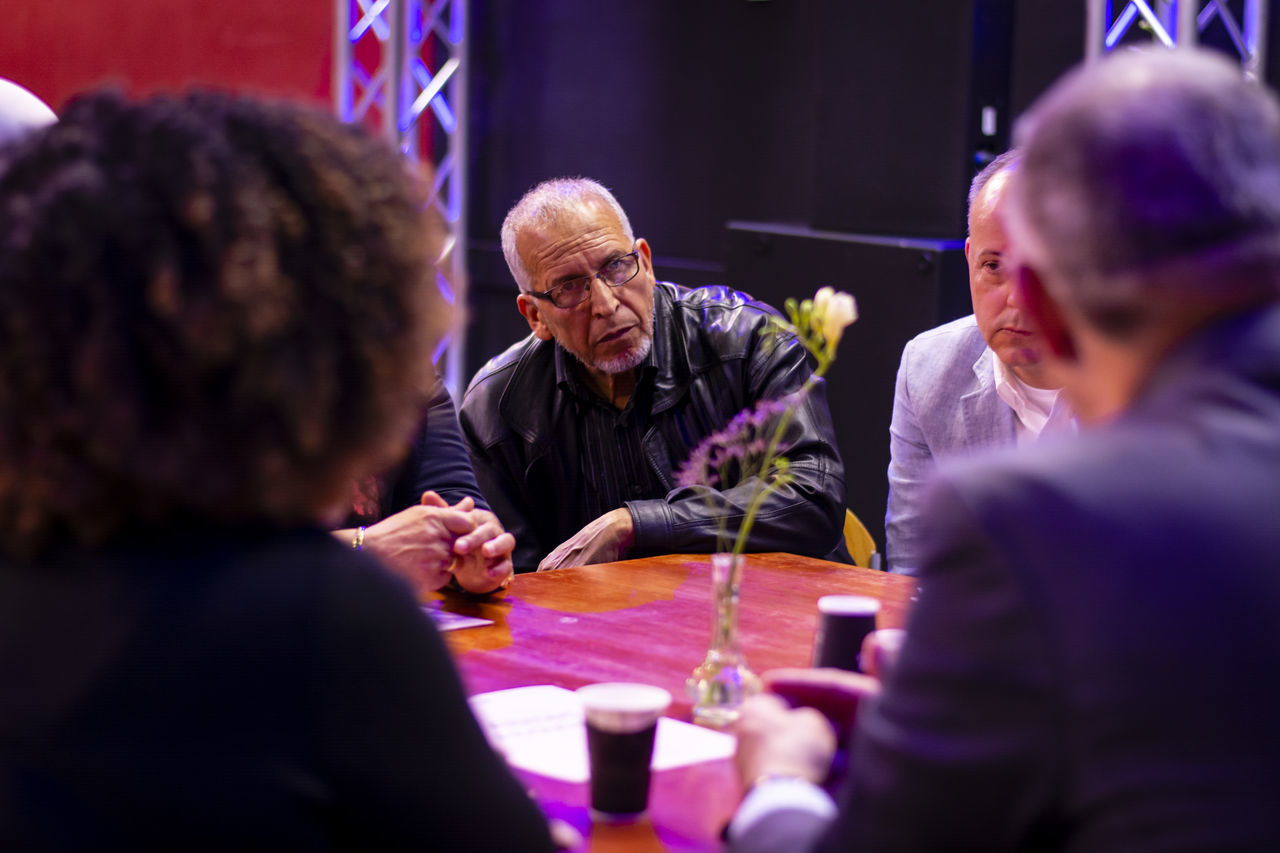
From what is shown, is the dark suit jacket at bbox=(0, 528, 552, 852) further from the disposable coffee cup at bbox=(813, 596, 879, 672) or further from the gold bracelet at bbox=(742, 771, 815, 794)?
the disposable coffee cup at bbox=(813, 596, 879, 672)

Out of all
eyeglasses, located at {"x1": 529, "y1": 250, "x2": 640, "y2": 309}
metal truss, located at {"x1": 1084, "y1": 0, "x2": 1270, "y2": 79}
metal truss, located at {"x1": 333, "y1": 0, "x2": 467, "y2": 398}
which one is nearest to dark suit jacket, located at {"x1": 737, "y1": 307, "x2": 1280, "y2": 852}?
eyeglasses, located at {"x1": 529, "y1": 250, "x2": 640, "y2": 309}

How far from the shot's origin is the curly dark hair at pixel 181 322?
87 cm

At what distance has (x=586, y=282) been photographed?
10.3 feet

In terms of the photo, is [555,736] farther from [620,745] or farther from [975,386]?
[975,386]

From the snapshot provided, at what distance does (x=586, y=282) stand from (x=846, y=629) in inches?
67.6

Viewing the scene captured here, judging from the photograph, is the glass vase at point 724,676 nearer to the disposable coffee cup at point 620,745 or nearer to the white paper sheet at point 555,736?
the white paper sheet at point 555,736

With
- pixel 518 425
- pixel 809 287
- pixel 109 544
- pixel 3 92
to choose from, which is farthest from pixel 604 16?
pixel 109 544

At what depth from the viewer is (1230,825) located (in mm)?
817

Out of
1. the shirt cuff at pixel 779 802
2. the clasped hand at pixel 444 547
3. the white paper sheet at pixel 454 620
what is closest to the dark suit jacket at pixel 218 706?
the shirt cuff at pixel 779 802

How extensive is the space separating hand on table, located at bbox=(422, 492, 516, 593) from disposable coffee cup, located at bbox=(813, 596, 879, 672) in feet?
2.53

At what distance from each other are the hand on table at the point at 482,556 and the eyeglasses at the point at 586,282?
0.95 meters

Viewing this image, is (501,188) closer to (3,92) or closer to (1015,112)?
(1015,112)

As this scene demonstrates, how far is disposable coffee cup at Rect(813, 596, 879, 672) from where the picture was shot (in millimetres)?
1569

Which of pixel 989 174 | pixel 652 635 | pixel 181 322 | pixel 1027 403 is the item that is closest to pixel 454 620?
pixel 652 635
